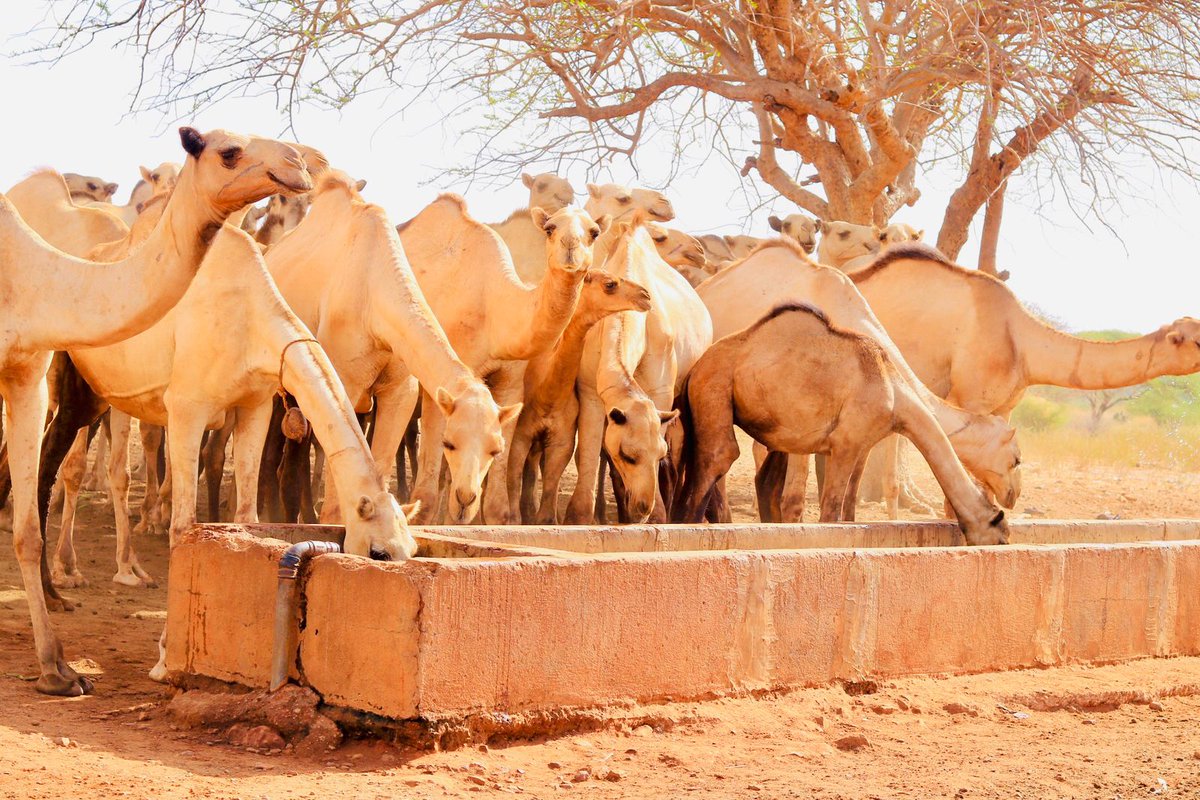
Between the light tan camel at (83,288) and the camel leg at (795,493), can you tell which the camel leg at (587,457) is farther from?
the light tan camel at (83,288)

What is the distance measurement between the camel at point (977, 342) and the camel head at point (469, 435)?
5.94 m

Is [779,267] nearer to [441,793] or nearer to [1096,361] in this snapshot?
[1096,361]

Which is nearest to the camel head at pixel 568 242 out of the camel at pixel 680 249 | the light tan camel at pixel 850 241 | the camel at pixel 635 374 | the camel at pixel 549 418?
the camel at pixel 635 374

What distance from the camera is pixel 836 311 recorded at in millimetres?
10875

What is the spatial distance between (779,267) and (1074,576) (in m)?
4.86

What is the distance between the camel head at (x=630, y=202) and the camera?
45.2 ft

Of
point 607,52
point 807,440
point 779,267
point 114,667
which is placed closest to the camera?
point 114,667

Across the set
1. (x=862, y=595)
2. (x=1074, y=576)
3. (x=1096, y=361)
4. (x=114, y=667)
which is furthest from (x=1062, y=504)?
(x=114, y=667)

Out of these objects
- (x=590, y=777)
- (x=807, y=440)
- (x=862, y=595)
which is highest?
(x=807, y=440)

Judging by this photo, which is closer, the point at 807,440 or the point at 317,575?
the point at 317,575

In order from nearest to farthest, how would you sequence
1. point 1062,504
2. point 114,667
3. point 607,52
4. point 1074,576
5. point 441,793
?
A: point 441,793, point 114,667, point 1074,576, point 607,52, point 1062,504

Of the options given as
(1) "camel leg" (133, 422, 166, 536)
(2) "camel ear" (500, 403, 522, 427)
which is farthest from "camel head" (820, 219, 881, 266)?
(2) "camel ear" (500, 403, 522, 427)

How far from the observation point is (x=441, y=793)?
4.75 m

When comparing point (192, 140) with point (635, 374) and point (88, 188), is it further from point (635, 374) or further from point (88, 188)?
point (88, 188)
